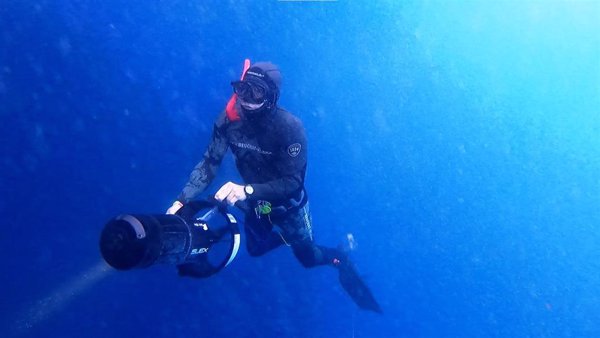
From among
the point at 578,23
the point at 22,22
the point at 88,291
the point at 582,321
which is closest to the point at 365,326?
the point at 88,291

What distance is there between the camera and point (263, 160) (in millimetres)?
4824

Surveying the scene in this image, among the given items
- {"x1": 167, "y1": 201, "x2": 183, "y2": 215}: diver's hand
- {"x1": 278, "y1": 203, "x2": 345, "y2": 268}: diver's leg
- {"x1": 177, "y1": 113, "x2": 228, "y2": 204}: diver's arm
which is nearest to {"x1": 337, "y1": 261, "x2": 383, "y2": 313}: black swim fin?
{"x1": 278, "y1": 203, "x2": 345, "y2": 268}: diver's leg

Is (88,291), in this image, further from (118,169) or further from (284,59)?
(284,59)

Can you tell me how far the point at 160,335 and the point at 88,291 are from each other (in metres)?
1.98

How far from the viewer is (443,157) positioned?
21922 millimetres

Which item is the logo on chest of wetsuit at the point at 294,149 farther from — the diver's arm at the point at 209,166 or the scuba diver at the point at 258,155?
the diver's arm at the point at 209,166

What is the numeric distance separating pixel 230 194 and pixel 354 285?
18.4ft

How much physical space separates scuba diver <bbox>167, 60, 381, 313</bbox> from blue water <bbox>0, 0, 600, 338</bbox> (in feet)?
18.8

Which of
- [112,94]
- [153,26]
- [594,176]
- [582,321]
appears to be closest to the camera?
[112,94]

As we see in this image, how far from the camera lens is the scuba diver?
396cm

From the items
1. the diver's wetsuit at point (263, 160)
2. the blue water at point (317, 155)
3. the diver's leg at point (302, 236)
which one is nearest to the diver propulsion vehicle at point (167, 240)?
the diver's wetsuit at point (263, 160)

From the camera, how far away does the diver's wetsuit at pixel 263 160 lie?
14.4ft

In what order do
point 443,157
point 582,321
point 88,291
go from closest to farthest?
point 88,291, point 443,157, point 582,321

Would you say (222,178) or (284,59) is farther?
(284,59)
